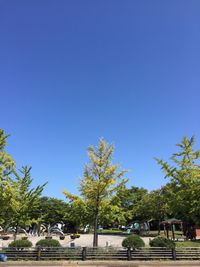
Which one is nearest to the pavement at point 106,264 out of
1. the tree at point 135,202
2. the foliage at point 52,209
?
the tree at point 135,202

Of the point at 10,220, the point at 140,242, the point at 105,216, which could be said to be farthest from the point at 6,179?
the point at 140,242

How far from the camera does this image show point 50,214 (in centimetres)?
7769

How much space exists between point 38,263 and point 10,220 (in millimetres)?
9355

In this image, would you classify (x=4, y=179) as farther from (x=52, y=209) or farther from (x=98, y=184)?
(x=52, y=209)

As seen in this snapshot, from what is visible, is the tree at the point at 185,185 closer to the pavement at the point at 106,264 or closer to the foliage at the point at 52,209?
the pavement at the point at 106,264

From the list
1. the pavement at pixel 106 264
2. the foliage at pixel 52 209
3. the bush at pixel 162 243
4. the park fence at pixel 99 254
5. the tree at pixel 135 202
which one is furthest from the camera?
the foliage at pixel 52 209

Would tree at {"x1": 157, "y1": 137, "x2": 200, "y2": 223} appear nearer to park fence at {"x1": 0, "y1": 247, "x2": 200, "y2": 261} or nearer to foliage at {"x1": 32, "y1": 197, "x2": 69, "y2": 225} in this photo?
park fence at {"x1": 0, "y1": 247, "x2": 200, "y2": 261}

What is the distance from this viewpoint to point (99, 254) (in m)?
18.7

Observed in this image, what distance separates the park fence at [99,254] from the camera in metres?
18.5

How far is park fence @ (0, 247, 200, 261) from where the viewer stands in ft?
60.6

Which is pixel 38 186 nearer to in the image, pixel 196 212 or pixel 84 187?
pixel 84 187

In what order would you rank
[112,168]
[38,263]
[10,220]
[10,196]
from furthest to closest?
[10,220], [112,168], [10,196], [38,263]

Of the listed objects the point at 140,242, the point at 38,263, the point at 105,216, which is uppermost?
the point at 105,216

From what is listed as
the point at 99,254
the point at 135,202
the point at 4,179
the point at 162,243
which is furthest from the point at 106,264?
the point at 135,202
